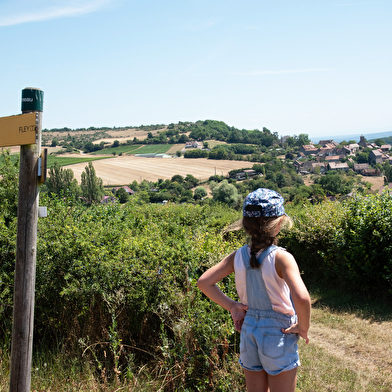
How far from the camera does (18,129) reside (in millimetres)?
2645

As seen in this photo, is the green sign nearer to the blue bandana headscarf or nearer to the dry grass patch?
the blue bandana headscarf

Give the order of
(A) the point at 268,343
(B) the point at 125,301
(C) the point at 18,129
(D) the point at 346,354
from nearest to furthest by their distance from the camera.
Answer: (A) the point at 268,343, (C) the point at 18,129, (B) the point at 125,301, (D) the point at 346,354

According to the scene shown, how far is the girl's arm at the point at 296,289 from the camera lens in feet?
6.19

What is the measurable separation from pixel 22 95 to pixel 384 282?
6638 mm

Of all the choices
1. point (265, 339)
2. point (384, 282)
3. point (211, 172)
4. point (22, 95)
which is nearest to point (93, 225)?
point (22, 95)

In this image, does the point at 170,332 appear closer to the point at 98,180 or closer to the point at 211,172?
the point at 98,180

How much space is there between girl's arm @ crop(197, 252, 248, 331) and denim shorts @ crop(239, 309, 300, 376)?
0.09 m

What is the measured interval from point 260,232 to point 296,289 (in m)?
0.38

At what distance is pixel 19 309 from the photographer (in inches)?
104

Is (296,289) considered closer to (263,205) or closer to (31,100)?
(263,205)

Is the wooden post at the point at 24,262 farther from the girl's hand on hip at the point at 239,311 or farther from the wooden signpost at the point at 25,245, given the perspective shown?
the girl's hand on hip at the point at 239,311

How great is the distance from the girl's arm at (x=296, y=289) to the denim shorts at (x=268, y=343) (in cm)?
6

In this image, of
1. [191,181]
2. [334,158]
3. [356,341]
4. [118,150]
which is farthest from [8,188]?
[334,158]

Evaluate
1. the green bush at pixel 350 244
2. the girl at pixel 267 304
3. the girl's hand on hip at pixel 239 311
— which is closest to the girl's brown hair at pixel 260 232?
the girl at pixel 267 304
